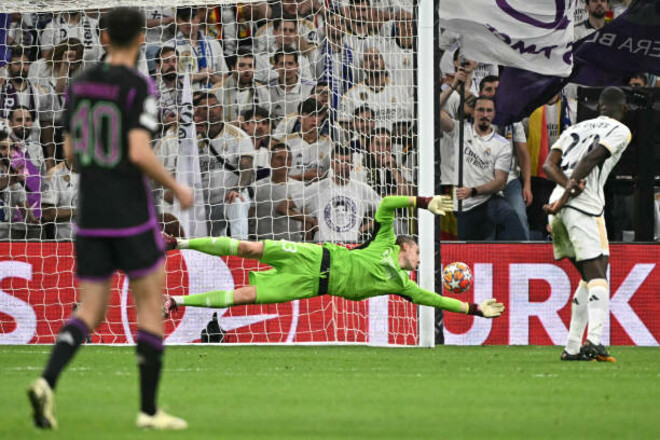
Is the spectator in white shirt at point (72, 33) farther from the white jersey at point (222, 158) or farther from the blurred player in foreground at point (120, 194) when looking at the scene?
the blurred player in foreground at point (120, 194)

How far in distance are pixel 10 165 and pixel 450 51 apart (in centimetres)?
542

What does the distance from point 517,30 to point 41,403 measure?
10601mm

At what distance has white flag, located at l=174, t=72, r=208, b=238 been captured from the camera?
14125 millimetres

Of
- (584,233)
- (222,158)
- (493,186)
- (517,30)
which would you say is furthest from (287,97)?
(584,233)

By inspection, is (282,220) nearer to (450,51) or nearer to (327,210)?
(327,210)

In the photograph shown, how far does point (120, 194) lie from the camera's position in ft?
18.1

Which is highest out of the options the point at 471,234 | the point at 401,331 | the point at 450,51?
the point at 450,51

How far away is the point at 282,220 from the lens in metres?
14.1

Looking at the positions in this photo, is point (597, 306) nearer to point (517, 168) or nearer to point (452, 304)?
point (452, 304)

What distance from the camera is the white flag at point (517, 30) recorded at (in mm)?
14672

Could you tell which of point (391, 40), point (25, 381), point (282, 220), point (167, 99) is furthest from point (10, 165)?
point (25, 381)

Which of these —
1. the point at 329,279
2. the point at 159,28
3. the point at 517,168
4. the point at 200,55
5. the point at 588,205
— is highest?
the point at 159,28

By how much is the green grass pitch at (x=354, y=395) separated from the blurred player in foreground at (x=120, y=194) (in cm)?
33

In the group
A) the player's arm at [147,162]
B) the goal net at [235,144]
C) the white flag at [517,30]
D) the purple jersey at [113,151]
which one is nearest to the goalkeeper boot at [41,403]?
the purple jersey at [113,151]
